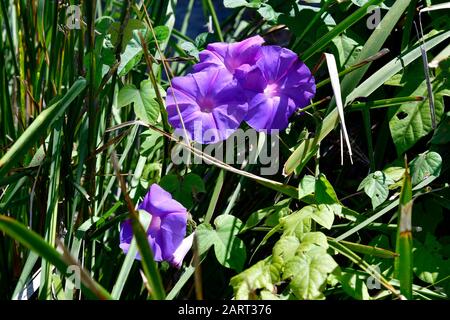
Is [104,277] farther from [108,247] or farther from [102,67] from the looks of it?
[102,67]

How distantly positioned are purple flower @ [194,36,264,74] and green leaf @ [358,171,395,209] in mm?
308

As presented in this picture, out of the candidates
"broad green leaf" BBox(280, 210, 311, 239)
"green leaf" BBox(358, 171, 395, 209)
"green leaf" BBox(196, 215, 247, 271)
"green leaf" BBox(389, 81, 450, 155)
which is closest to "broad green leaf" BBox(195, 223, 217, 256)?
"green leaf" BBox(196, 215, 247, 271)

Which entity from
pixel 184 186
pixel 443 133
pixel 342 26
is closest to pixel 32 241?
pixel 184 186

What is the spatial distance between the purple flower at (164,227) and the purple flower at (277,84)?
21 centimetres

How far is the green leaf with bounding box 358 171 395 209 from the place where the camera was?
4.09 ft

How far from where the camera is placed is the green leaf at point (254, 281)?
1057mm

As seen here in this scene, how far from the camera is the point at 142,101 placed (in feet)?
4.13

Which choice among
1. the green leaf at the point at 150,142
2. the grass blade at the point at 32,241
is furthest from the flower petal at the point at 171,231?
the grass blade at the point at 32,241

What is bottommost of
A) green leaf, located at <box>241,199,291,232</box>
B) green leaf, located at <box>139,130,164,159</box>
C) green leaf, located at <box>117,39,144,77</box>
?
green leaf, located at <box>241,199,291,232</box>

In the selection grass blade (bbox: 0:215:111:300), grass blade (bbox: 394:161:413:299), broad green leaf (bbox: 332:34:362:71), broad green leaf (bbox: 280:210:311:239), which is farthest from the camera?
broad green leaf (bbox: 332:34:362:71)

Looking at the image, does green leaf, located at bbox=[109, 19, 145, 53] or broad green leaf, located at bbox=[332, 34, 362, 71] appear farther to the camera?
broad green leaf, located at bbox=[332, 34, 362, 71]

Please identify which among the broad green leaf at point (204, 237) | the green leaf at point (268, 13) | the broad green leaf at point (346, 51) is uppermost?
the green leaf at point (268, 13)

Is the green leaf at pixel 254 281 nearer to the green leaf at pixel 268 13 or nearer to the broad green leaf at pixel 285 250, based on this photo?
the broad green leaf at pixel 285 250

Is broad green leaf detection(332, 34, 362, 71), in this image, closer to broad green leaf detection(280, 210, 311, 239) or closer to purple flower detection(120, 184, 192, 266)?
broad green leaf detection(280, 210, 311, 239)
